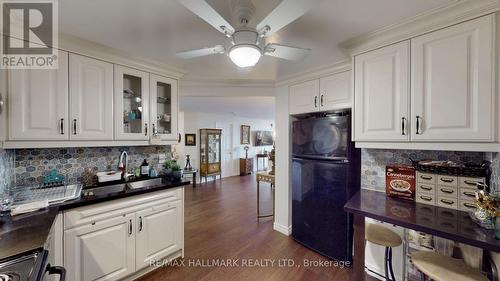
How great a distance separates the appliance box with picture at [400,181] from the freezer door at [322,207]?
0.36 meters

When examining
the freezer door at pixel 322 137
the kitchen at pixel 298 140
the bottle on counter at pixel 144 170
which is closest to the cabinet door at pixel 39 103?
the kitchen at pixel 298 140

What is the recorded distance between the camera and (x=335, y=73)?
7.52ft

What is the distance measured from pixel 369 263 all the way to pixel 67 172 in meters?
3.01

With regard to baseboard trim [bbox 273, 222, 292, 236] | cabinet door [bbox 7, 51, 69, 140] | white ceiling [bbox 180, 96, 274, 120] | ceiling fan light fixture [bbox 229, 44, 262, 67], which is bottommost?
baseboard trim [bbox 273, 222, 292, 236]

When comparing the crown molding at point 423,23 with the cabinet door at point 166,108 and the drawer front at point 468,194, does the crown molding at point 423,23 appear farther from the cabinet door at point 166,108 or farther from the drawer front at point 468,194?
the cabinet door at point 166,108

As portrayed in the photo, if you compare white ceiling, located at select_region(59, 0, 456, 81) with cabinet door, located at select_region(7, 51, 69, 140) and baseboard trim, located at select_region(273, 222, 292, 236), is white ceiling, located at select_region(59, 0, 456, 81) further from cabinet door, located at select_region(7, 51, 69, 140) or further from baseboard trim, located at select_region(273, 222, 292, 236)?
baseboard trim, located at select_region(273, 222, 292, 236)

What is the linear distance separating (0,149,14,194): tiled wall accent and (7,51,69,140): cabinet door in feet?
0.66

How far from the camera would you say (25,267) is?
90 centimetres

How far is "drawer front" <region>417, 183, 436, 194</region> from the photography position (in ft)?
5.14

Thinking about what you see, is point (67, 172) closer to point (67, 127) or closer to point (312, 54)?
point (67, 127)

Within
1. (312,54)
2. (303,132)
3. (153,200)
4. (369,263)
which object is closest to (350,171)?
(303,132)

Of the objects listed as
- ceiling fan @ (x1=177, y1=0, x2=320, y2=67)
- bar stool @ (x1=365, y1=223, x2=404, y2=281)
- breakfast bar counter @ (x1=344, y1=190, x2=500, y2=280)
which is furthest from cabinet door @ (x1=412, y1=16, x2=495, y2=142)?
ceiling fan @ (x1=177, y1=0, x2=320, y2=67)

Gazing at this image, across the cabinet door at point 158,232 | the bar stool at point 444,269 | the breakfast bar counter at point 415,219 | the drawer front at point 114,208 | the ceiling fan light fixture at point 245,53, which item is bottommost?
the cabinet door at point 158,232

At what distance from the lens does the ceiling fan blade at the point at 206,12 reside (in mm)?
891
